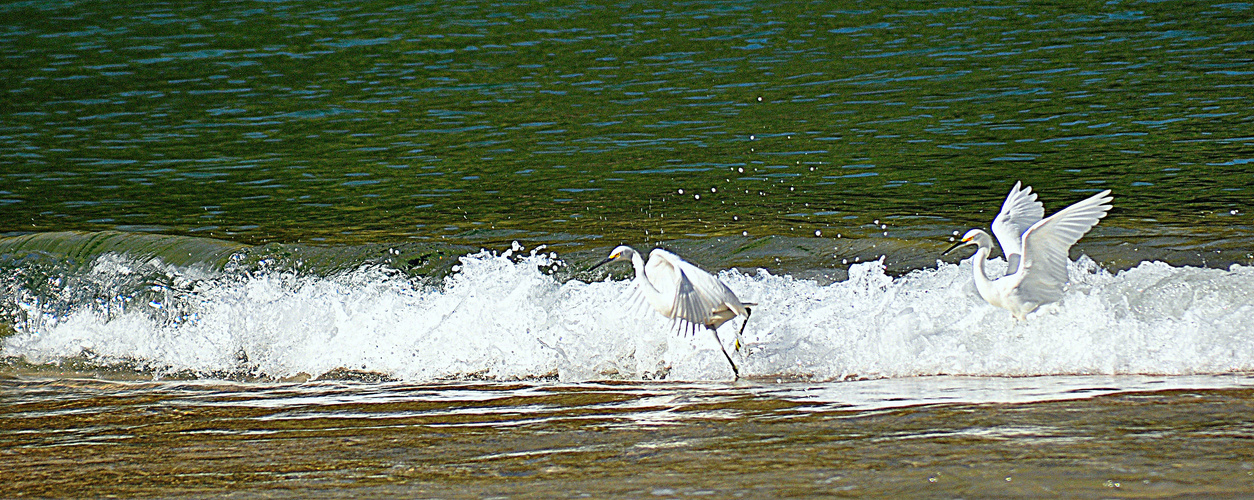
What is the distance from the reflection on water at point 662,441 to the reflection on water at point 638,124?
16.8ft

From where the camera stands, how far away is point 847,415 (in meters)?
5.96

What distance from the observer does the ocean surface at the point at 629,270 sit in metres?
5.42

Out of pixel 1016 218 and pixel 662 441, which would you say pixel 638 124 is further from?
pixel 662 441

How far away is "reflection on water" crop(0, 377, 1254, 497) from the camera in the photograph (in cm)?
479

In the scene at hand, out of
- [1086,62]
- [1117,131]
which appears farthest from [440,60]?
[1117,131]

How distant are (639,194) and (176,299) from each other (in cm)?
539

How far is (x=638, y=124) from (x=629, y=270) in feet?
28.0

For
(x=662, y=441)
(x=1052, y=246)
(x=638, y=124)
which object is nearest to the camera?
(x=662, y=441)

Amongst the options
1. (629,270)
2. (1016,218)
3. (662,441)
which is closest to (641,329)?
Answer: (1016,218)

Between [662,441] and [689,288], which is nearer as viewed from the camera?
[662,441]

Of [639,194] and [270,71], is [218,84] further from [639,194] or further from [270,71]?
[639,194]

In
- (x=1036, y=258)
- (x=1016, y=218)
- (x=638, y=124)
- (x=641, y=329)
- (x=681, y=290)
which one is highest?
(x=638, y=124)

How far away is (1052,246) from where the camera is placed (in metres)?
7.30

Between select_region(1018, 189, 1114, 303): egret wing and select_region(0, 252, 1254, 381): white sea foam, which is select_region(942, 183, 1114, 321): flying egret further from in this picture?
select_region(0, 252, 1254, 381): white sea foam
